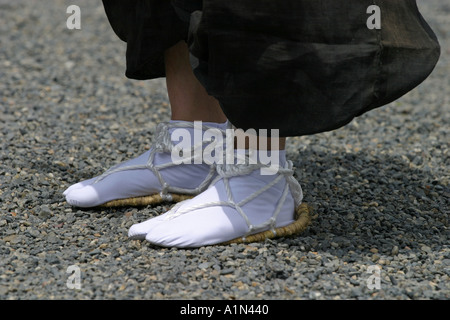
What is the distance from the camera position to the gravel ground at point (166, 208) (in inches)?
58.4

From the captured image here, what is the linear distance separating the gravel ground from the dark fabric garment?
1.14 ft

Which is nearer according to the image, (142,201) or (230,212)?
(230,212)

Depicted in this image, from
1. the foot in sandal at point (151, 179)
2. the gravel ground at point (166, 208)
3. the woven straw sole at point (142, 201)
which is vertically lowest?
the gravel ground at point (166, 208)

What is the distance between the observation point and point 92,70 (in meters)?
3.66

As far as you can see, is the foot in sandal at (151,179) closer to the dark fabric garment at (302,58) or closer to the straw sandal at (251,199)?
the straw sandal at (251,199)

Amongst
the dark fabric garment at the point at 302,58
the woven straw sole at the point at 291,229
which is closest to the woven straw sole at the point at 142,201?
the woven straw sole at the point at 291,229

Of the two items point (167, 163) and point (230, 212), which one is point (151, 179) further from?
point (230, 212)

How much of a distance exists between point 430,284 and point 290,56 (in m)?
0.61

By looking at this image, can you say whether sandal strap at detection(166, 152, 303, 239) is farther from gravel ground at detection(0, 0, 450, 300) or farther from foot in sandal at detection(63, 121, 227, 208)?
foot in sandal at detection(63, 121, 227, 208)

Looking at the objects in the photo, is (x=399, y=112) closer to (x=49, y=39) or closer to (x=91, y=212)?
(x=91, y=212)

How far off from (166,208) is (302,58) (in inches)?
25.8

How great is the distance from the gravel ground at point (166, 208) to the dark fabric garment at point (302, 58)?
1.14 feet

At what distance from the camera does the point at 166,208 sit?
191cm

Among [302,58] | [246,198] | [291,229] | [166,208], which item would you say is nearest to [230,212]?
[246,198]
